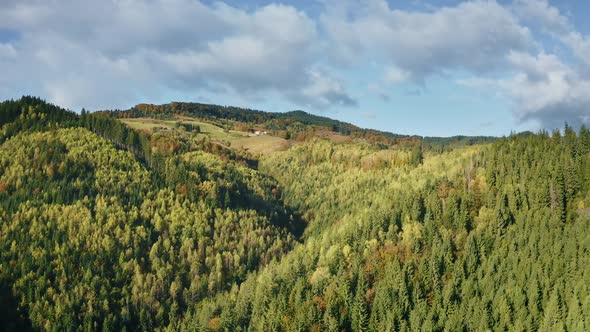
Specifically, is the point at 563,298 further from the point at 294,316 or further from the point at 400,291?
the point at 294,316

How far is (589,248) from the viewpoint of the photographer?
193125mm

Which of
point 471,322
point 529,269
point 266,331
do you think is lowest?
point 266,331

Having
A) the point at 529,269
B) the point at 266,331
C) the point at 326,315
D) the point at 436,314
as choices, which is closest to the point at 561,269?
the point at 529,269

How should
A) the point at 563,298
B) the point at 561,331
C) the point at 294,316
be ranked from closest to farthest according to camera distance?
the point at 561,331 → the point at 563,298 → the point at 294,316

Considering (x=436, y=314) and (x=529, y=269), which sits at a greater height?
(x=529, y=269)

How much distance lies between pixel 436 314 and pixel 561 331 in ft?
129

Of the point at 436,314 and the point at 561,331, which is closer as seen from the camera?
the point at 561,331

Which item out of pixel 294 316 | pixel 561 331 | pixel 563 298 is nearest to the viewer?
pixel 561 331

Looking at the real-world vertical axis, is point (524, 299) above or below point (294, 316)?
above

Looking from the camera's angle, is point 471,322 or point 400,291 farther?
point 400,291

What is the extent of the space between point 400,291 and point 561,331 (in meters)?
51.9

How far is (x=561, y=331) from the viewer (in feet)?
527

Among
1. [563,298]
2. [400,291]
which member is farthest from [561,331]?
[400,291]

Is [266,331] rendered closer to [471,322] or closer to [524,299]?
[471,322]
